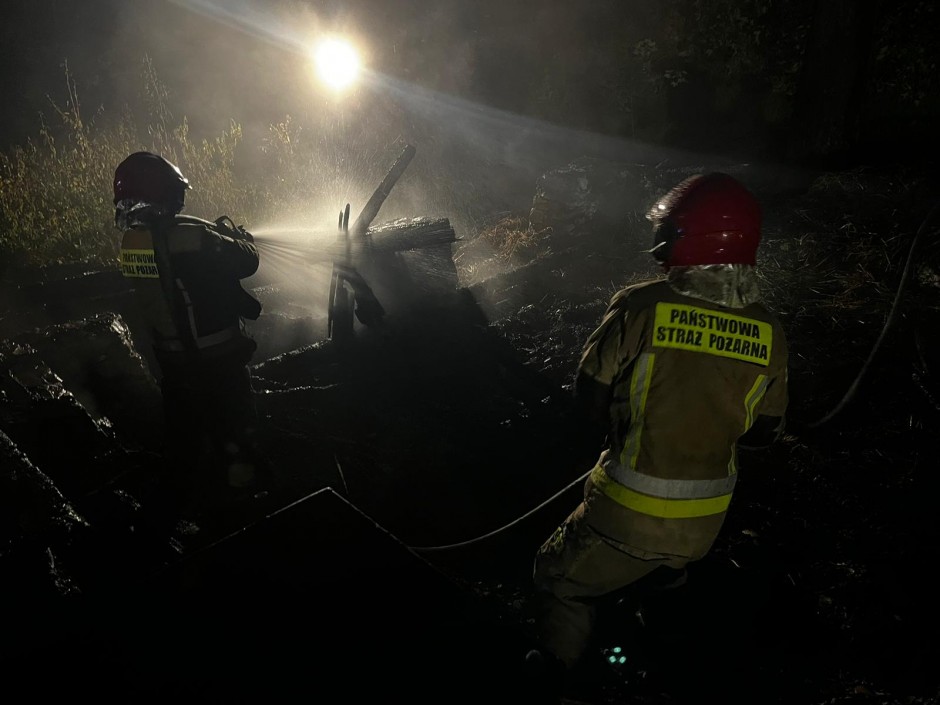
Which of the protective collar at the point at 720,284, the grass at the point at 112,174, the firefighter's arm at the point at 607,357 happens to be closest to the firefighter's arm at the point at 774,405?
the protective collar at the point at 720,284

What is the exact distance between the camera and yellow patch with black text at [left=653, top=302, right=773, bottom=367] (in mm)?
2018

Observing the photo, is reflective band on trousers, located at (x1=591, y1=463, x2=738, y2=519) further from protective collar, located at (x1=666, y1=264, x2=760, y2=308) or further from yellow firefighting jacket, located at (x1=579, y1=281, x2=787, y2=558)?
protective collar, located at (x1=666, y1=264, x2=760, y2=308)

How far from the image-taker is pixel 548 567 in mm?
2410

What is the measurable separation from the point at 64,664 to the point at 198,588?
36 centimetres

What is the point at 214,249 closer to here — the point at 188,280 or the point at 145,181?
the point at 188,280

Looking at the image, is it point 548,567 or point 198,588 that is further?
point 548,567

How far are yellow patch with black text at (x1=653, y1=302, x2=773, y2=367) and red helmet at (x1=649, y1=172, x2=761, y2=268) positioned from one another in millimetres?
199

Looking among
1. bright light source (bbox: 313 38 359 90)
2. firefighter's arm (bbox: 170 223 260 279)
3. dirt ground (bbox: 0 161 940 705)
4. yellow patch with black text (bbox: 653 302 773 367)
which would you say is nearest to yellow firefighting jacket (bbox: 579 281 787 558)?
yellow patch with black text (bbox: 653 302 773 367)

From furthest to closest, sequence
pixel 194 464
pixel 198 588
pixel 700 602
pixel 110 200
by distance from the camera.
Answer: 1. pixel 110 200
2. pixel 194 464
3. pixel 700 602
4. pixel 198 588

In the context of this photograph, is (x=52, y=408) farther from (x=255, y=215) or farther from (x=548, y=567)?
(x=255, y=215)

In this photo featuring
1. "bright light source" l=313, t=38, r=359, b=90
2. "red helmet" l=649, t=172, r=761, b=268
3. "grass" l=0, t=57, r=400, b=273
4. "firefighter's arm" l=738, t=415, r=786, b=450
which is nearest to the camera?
"red helmet" l=649, t=172, r=761, b=268

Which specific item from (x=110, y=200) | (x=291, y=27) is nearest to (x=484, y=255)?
(x=110, y=200)

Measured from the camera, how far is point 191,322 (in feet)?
12.2

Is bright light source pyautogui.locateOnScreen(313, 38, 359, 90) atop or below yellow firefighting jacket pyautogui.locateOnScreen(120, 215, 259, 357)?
atop
